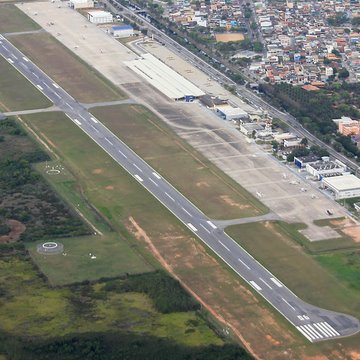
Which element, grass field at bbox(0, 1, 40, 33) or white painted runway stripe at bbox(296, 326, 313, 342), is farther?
grass field at bbox(0, 1, 40, 33)

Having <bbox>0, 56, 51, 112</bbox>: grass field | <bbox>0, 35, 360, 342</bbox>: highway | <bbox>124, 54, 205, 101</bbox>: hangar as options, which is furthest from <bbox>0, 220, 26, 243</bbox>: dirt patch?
<bbox>124, 54, 205, 101</bbox>: hangar

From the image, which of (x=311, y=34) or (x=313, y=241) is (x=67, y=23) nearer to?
(x=311, y=34)

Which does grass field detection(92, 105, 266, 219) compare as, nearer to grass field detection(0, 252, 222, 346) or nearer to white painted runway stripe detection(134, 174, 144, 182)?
white painted runway stripe detection(134, 174, 144, 182)

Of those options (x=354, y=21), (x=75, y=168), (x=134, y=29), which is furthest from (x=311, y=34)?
(x=75, y=168)

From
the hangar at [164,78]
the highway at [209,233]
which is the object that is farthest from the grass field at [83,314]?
the hangar at [164,78]

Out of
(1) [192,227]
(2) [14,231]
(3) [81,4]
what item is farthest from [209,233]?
(3) [81,4]

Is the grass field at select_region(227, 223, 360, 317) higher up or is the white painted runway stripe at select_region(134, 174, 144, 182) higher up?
the grass field at select_region(227, 223, 360, 317)

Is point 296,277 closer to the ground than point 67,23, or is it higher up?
higher up
